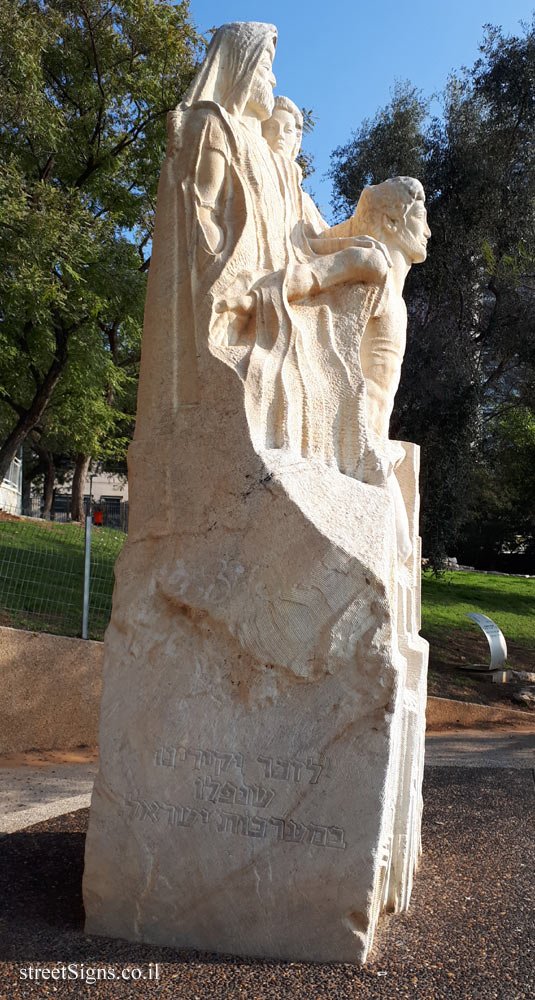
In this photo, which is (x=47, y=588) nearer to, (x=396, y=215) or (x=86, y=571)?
(x=86, y=571)

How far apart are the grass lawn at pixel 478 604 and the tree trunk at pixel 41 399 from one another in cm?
684

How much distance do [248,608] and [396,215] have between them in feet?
7.80

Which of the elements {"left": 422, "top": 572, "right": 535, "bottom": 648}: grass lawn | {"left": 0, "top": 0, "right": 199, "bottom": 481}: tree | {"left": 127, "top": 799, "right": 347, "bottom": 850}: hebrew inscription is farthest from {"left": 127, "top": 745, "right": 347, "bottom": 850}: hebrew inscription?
{"left": 422, "top": 572, "right": 535, "bottom": 648}: grass lawn

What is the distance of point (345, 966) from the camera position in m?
3.14

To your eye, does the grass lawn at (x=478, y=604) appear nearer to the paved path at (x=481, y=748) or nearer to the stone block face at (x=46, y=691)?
the paved path at (x=481, y=748)

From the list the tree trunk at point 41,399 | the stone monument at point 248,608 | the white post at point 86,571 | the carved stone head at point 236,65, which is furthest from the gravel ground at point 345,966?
the tree trunk at point 41,399

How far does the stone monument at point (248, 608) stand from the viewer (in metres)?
3.23

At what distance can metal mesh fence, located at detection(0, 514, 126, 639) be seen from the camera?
884 centimetres

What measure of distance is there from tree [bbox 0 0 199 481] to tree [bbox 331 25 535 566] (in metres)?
3.46

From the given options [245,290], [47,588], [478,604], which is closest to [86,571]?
[47,588]

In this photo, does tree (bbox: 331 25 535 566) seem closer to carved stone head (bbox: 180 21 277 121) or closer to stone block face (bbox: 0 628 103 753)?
stone block face (bbox: 0 628 103 753)

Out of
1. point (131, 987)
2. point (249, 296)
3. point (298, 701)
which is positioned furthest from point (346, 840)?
point (249, 296)

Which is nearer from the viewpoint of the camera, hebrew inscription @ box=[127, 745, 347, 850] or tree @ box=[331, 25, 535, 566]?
hebrew inscription @ box=[127, 745, 347, 850]

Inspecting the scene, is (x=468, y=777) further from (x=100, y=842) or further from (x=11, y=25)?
(x=11, y=25)
